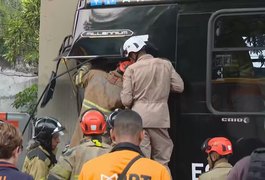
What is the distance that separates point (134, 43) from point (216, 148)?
1.35 m

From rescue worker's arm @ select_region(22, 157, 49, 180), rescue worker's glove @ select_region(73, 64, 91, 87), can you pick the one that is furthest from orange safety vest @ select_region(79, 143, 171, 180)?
rescue worker's glove @ select_region(73, 64, 91, 87)

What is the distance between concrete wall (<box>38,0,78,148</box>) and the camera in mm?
5773

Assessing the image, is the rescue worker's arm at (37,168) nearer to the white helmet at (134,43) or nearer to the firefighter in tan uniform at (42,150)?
the firefighter in tan uniform at (42,150)

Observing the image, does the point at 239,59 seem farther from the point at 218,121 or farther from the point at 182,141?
the point at 182,141

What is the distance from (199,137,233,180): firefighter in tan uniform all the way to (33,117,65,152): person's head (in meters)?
1.53

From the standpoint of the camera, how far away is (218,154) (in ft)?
14.3

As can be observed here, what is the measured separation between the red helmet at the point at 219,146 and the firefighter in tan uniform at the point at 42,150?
1532mm

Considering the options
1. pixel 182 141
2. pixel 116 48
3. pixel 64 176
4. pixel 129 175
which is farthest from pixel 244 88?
pixel 129 175

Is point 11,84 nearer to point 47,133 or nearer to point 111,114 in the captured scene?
point 47,133

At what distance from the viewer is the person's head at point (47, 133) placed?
16.4 feet

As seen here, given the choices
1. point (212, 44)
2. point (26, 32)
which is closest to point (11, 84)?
point (26, 32)

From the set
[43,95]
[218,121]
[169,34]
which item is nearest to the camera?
[218,121]

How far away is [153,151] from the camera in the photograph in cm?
490

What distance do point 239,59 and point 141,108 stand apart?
3.43 ft
